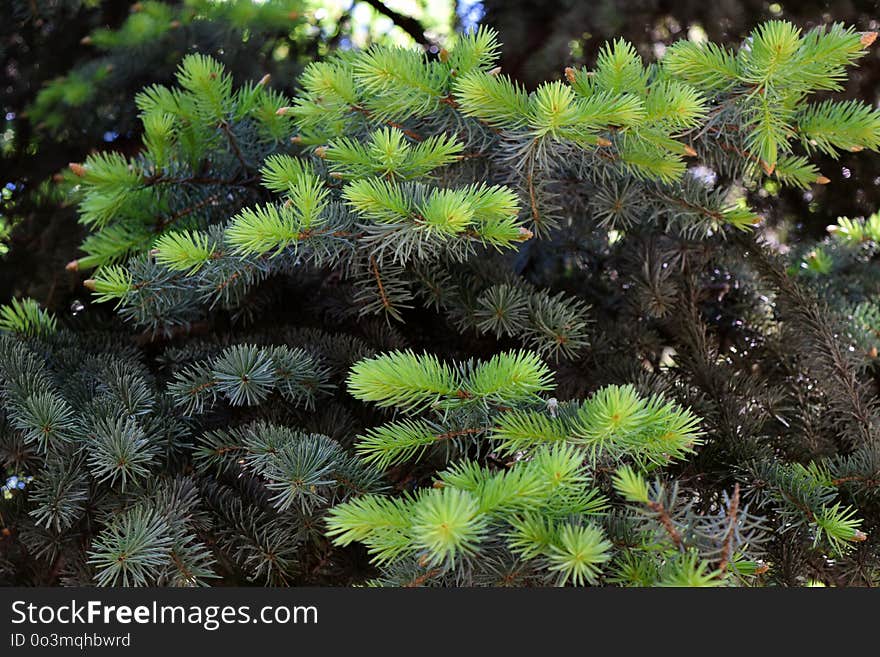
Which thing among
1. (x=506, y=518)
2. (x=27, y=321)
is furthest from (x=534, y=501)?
(x=27, y=321)

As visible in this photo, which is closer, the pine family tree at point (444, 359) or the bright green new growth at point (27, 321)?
the pine family tree at point (444, 359)

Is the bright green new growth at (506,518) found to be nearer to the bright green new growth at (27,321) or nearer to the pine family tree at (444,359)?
the pine family tree at (444,359)

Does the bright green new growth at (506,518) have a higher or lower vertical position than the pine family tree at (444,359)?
lower

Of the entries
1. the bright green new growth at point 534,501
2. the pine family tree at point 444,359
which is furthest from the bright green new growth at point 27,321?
the bright green new growth at point 534,501

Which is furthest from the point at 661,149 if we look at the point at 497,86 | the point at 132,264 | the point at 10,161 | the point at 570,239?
the point at 10,161

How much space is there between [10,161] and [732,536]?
1016mm

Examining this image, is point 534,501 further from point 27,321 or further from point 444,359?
→ point 27,321

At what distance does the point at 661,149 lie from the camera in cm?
58

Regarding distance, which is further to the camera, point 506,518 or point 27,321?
point 27,321

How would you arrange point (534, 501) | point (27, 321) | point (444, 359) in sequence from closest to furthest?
point (534, 501)
point (444, 359)
point (27, 321)

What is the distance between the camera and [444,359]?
542 mm

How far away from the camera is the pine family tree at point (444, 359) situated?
17.1 inches

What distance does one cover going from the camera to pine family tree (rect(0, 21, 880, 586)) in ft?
1.42

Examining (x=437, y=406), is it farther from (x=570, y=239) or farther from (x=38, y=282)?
(x=38, y=282)
